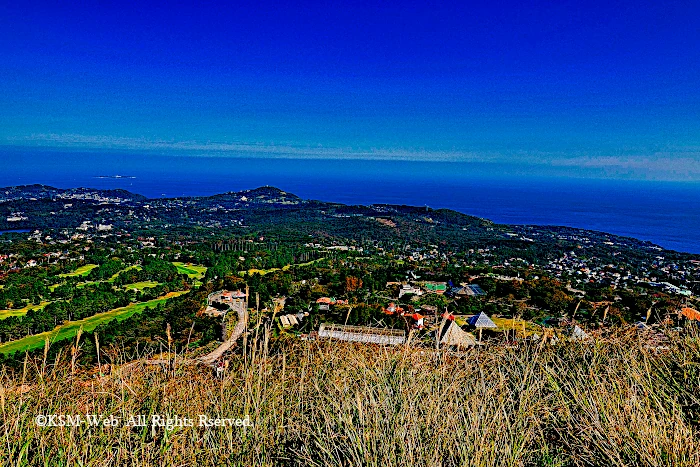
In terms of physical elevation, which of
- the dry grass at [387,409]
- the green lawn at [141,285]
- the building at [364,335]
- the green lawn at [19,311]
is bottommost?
the green lawn at [141,285]

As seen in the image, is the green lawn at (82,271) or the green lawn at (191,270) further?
the green lawn at (191,270)

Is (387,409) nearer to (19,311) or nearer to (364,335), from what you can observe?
(364,335)

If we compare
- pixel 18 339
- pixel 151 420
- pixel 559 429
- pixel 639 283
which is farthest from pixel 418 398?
pixel 639 283

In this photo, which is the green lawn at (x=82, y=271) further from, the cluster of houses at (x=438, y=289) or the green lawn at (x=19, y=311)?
the cluster of houses at (x=438, y=289)

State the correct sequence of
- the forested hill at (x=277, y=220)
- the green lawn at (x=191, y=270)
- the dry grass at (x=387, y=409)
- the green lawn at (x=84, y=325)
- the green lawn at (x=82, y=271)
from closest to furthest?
the dry grass at (x=387, y=409) → the green lawn at (x=84, y=325) → the green lawn at (x=82, y=271) → the green lawn at (x=191, y=270) → the forested hill at (x=277, y=220)

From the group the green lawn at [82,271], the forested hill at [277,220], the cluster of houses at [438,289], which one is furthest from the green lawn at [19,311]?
the forested hill at [277,220]

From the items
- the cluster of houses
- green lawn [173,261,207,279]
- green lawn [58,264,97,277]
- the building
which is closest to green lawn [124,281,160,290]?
green lawn [173,261,207,279]
